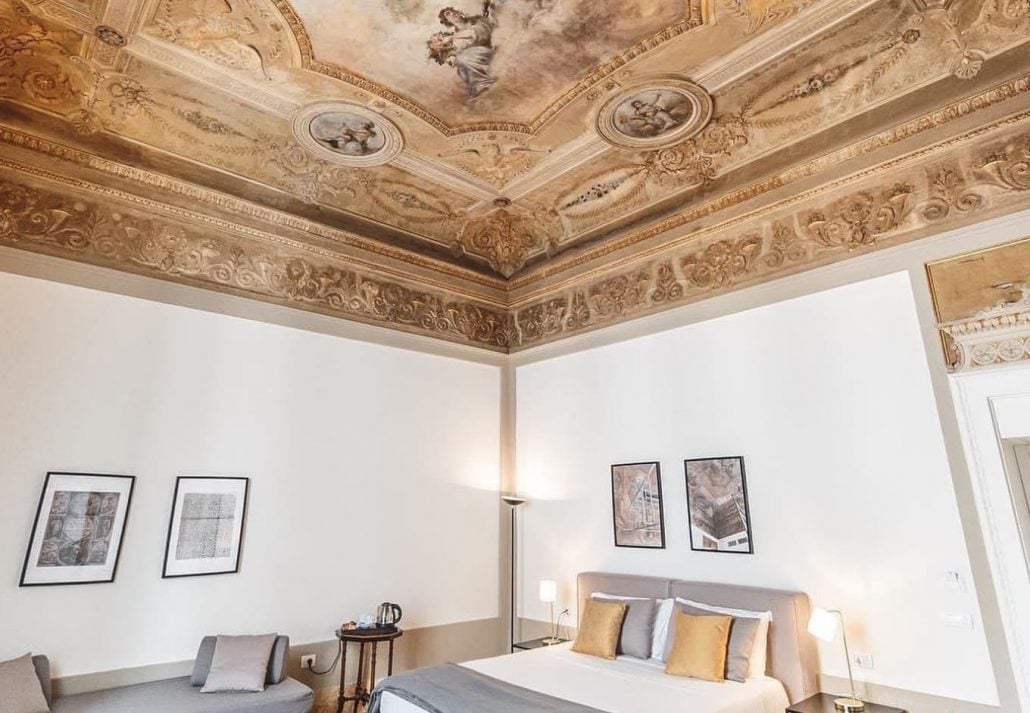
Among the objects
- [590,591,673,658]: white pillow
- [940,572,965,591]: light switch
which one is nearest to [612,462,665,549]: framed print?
[590,591,673,658]: white pillow

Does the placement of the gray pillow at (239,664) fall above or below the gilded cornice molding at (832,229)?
below

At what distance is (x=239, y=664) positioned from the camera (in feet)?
12.9

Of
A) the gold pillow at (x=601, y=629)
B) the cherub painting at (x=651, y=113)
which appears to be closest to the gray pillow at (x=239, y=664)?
the gold pillow at (x=601, y=629)

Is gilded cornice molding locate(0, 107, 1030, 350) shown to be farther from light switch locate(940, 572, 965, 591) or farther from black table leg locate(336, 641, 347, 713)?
black table leg locate(336, 641, 347, 713)

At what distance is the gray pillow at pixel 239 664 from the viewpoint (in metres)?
3.84

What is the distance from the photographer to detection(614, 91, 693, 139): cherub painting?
419 centimetres

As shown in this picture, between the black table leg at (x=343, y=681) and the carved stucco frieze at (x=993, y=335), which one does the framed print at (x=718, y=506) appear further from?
the black table leg at (x=343, y=681)

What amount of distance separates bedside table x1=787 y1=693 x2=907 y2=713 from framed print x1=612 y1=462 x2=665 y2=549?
153 cm

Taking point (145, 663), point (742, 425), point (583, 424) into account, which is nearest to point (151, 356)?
point (145, 663)

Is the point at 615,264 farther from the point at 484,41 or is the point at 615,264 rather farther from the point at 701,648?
the point at 701,648

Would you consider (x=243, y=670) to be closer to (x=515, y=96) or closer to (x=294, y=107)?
(x=294, y=107)

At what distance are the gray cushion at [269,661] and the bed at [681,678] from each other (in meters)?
0.93

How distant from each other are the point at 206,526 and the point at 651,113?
4814 mm

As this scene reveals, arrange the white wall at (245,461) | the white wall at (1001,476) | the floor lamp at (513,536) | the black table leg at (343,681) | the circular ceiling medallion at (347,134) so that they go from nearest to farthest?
the white wall at (1001,476) → the white wall at (245,461) → the circular ceiling medallion at (347,134) → the black table leg at (343,681) → the floor lamp at (513,536)
